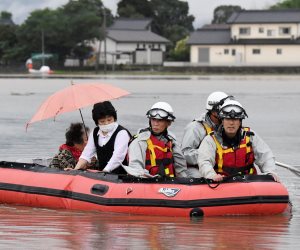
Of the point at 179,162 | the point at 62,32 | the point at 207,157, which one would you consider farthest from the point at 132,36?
the point at 207,157

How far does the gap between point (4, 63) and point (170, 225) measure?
8093cm

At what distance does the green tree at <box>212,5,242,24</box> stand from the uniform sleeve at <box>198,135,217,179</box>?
13208 cm

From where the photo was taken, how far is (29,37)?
85.8 meters

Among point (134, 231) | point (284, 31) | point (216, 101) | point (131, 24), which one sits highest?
point (131, 24)

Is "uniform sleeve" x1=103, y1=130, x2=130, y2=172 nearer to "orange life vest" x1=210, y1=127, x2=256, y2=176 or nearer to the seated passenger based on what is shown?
the seated passenger

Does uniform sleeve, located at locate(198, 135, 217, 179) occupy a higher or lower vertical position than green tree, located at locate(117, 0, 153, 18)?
lower

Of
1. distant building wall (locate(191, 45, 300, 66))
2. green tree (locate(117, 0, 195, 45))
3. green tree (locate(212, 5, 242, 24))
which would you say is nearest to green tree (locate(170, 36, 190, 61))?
distant building wall (locate(191, 45, 300, 66))

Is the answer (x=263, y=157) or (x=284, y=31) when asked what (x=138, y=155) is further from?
(x=284, y=31)

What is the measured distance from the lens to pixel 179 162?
10500mm

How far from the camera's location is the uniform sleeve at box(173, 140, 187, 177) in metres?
10.4

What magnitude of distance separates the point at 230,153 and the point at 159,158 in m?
0.88

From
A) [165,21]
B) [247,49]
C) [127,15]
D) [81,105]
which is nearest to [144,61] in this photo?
[247,49]

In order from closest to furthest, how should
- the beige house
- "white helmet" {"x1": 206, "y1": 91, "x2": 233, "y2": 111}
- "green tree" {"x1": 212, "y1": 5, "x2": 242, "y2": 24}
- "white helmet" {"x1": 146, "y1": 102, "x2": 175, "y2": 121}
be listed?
1. "white helmet" {"x1": 146, "y1": 102, "x2": 175, "y2": 121}
2. "white helmet" {"x1": 206, "y1": 91, "x2": 233, "y2": 111}
3. the beige house
4. "green tree" {"x1": 212, "y1": 5, "x2": 242, "y2": 24}

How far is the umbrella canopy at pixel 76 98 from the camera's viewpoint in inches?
423
